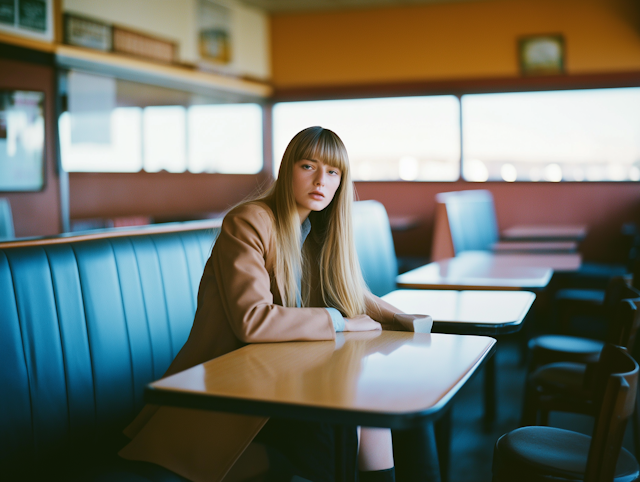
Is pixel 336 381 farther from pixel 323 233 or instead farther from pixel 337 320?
pixel 323 233

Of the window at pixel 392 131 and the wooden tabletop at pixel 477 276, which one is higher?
the window at pixel 392 131

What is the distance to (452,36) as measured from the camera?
275 inches

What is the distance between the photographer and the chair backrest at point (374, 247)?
3.99 meters

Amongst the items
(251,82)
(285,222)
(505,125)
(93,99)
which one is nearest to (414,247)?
(505,125)

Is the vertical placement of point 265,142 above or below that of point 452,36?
below

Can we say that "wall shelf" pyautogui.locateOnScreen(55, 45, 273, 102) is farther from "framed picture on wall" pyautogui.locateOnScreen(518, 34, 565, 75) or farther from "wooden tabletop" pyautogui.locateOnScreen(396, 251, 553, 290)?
"wooden tabletop" pyautogui.locateOnScreen(396, 251, 553, 290)

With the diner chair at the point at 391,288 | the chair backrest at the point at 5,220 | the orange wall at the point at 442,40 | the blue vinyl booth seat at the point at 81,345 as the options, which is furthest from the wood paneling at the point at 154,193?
the blue vinyl booth seat at the point at 81,345

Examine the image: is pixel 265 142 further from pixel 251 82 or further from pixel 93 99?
pixel 93 99

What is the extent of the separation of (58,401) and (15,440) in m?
0.17

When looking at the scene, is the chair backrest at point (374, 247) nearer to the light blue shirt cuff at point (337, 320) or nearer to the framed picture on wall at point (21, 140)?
the light blue shirt cuff at point (337, 320)

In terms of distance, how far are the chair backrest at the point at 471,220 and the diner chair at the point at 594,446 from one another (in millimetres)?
3211

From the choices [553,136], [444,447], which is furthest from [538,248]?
[553,136]

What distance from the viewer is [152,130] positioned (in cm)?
611

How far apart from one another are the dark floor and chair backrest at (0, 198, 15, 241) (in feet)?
10.7
